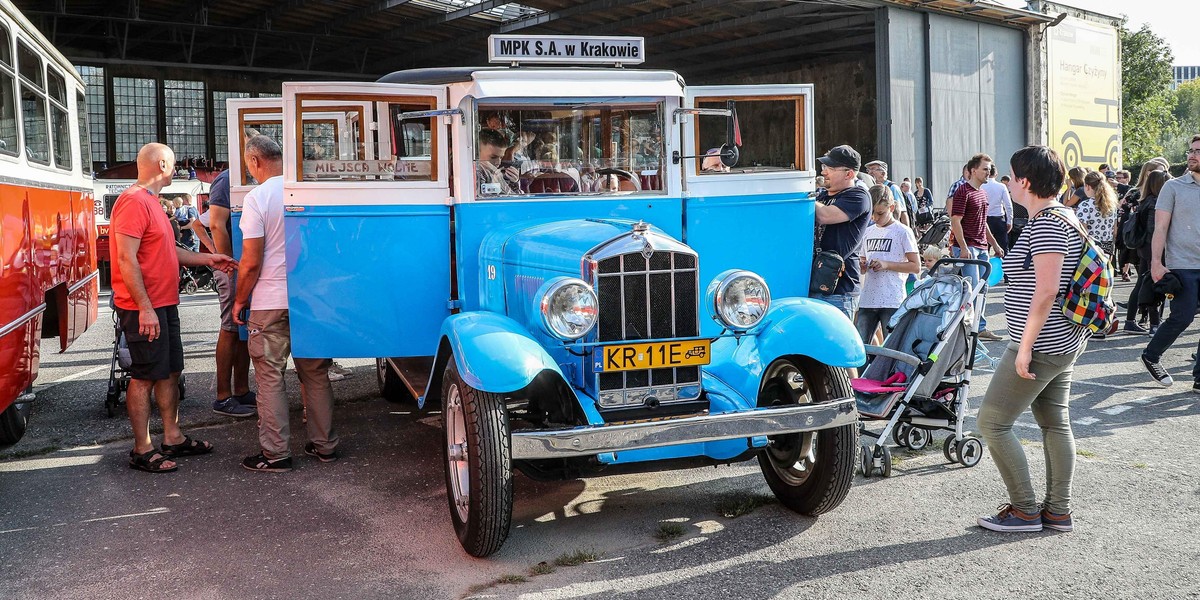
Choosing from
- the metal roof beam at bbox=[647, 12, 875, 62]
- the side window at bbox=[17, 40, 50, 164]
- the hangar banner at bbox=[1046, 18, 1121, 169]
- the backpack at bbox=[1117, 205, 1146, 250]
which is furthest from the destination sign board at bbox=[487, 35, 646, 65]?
the hangar banner at bbox=[1046, 18, 1121, 169]

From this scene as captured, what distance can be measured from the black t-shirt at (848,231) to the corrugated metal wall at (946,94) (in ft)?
50.8

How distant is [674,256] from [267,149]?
10.1 ft

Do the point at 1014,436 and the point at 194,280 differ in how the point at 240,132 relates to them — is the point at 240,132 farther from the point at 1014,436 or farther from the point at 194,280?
the point at 194,280

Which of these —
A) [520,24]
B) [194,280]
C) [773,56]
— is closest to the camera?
[194,280]

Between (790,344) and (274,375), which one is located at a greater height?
(790,344)

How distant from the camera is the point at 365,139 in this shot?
5336 millimetres

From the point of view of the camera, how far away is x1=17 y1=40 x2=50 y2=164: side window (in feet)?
20.0

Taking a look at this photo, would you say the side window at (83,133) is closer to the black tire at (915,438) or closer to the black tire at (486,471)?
the black tire at (486,471)

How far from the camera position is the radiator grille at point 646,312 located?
4117 mm

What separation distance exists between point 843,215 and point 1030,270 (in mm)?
1822

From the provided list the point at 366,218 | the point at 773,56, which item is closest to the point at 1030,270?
the point at 366,218

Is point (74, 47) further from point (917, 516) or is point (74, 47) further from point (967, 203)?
point (917, 516)

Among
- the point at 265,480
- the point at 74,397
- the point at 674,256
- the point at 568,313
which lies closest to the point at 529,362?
the point at 568,313

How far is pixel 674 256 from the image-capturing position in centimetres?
419
